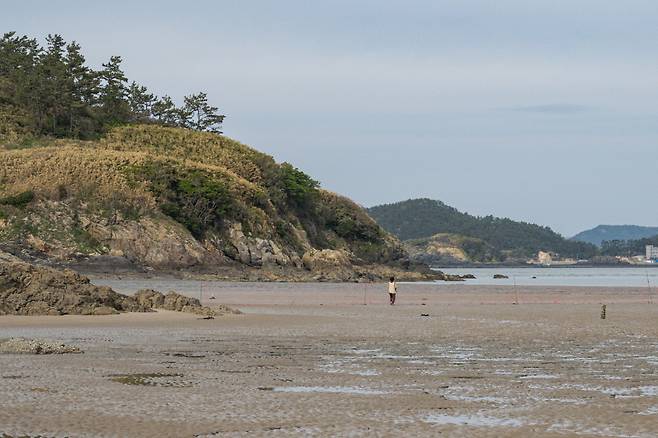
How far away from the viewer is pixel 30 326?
29.1m

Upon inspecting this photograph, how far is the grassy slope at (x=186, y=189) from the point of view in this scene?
92.9 metres

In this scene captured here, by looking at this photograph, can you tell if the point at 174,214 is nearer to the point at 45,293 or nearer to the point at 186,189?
the point at 186,189

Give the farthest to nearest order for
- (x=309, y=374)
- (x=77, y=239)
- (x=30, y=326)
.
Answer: (x=77, y=239), (x=30, y=326), (x=309, y=374)

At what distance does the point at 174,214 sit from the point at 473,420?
83.6 meters

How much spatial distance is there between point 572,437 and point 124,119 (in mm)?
120294

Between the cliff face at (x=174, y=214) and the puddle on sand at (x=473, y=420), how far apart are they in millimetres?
70760

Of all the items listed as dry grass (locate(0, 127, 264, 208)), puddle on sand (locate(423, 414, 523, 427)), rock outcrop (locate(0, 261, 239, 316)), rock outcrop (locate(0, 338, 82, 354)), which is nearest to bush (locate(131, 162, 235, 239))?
dry grass (locate(0, 127, 264, 208))

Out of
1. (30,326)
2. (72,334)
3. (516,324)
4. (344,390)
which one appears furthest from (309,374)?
(516,324)

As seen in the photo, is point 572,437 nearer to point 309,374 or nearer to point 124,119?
point 309,374

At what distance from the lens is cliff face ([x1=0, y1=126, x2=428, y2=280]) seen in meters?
85.9

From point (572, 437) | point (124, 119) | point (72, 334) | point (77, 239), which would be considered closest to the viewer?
point (572, 437)

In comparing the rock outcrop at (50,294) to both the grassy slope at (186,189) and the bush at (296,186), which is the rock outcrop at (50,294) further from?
the bush at (296,186)

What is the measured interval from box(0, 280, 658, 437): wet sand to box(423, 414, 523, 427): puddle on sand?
0.03 metres

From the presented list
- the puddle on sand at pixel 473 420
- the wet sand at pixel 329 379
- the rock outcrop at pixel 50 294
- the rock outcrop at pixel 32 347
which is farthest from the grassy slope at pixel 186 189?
the puddle on sand at pixel 473 420
